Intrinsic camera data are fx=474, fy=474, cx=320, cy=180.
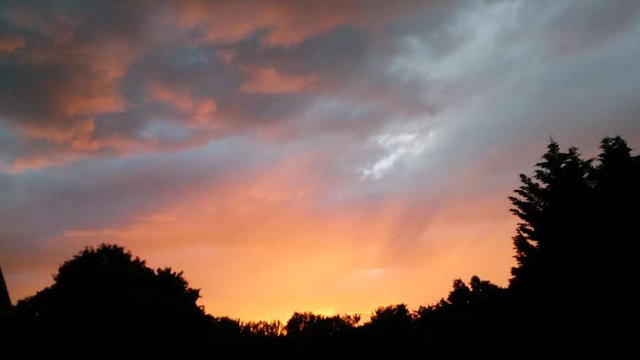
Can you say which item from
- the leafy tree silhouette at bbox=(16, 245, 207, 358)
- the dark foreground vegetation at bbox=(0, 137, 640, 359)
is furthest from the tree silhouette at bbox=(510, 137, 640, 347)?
the leafy tree silhouette at bbox=(16, 245, 207, 358)

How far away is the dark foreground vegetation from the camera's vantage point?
1970 cm

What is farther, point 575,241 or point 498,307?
point 498,307

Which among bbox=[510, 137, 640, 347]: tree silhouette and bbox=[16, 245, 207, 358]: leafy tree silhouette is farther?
bbox=[16, 245, 207, 358]: leafy tree silhouette

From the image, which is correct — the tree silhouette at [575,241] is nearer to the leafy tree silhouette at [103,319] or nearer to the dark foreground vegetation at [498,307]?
the dark foreground vegetation at [498,307]

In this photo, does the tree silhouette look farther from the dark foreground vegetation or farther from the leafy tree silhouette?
the leafy tree silhouette

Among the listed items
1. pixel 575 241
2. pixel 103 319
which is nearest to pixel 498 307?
pixel 575 241

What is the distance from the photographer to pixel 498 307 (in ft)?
138

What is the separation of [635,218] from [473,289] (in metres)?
80.4

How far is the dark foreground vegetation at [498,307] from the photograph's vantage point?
19703 millimetres

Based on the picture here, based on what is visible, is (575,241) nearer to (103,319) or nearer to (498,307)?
(498,307)

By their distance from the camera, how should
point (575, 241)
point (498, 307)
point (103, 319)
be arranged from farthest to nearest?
point (498, 307) < point (103, 319) < point (575, 241)

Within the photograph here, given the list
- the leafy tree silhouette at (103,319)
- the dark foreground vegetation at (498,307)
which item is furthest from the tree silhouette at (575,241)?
the leafy tree silhouette at (103,319)

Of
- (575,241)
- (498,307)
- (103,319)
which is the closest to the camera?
(575,241)

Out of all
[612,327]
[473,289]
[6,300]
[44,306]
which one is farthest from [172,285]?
[473,289]
